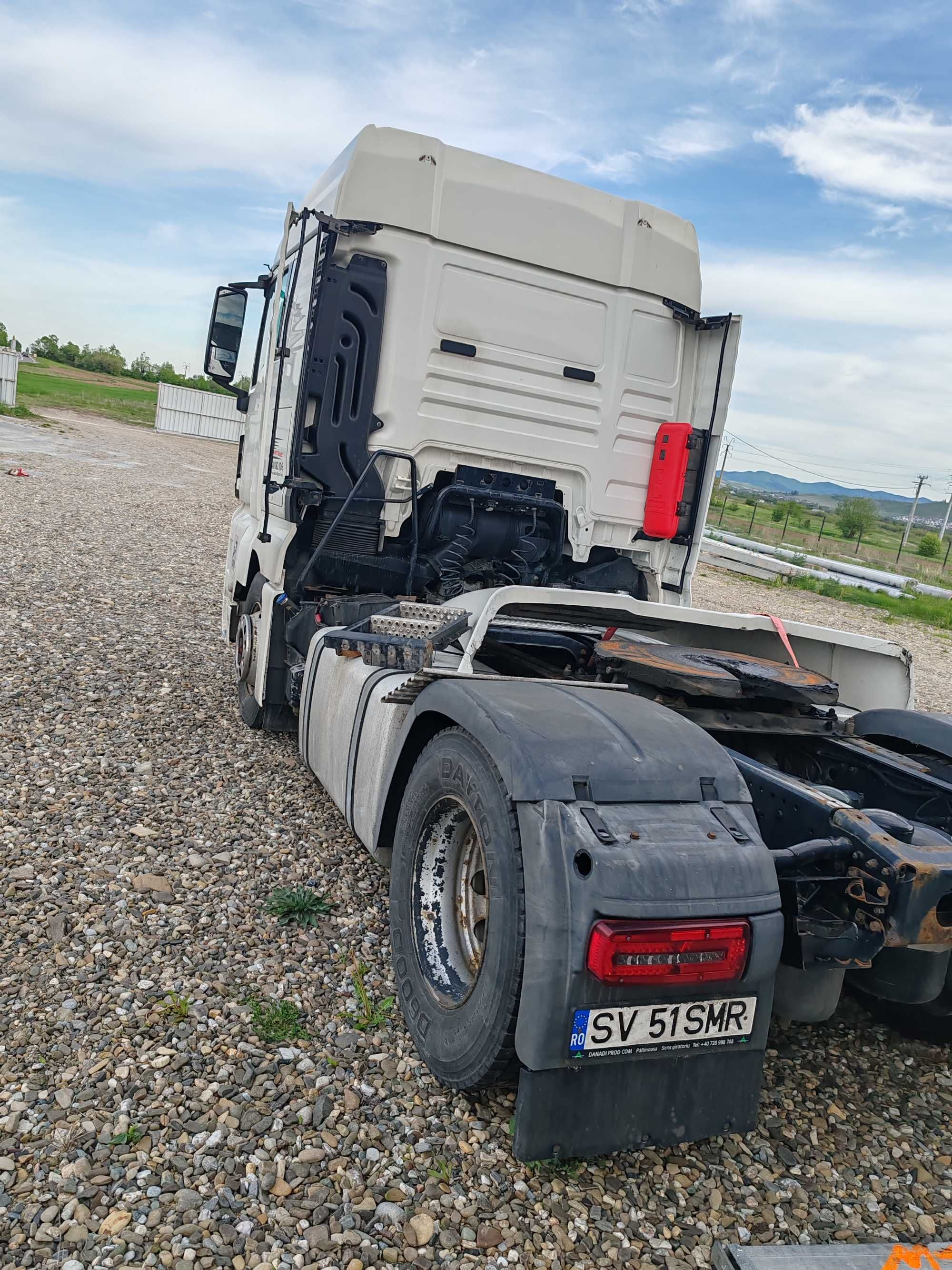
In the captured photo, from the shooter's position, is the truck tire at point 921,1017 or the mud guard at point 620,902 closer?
the mud guard at point 620,902

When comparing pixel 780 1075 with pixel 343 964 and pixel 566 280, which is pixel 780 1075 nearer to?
pixel 343 964

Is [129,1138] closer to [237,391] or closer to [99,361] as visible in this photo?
[237,391]

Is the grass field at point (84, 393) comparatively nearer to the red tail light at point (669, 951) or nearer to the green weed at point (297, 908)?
the green weed at point (297, 908)

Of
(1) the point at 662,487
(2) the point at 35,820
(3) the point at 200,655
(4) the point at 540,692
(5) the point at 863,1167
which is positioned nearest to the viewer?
(5) the point at 863,1167

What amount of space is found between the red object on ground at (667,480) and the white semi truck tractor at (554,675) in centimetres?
2

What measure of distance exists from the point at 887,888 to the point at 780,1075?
101 cm

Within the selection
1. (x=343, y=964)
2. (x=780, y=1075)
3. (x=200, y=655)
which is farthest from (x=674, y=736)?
(x=200, y=655)

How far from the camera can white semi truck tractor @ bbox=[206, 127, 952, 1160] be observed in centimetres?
227

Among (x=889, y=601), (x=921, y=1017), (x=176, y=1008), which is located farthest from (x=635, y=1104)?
(x=889, y=601)

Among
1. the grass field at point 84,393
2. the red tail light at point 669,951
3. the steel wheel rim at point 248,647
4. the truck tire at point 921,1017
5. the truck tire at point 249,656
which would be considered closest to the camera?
the red tail light at point 669,951

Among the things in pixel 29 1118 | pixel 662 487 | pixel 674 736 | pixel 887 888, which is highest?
pixel 662 487

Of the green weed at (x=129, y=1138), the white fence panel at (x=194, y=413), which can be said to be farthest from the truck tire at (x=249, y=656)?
the white fence panel at (x=194, y=413)

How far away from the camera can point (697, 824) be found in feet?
7.93

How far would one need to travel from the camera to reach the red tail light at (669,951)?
2.16 m
